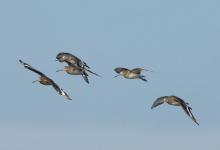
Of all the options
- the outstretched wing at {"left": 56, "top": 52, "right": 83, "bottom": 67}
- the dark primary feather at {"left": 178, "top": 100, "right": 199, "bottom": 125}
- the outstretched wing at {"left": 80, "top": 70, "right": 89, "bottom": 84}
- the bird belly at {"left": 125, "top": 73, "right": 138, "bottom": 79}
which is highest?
the outstretched wing at {"left": 56, "top": 52, "right": 83, "bottom": 67}

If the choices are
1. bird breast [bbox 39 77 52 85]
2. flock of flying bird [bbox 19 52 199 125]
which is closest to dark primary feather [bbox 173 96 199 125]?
flock of flying bird [bbox 19 52 199 125]

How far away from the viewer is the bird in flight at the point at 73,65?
107750 millimetres

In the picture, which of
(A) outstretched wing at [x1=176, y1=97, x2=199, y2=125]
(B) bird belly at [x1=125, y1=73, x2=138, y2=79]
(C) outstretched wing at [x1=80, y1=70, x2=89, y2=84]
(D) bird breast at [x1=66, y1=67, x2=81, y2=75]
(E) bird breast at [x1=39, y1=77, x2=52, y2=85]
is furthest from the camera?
(D) bird breast at [x1=66, y1=67, x2=81, y2=75]

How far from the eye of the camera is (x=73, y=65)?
110562 millimetres

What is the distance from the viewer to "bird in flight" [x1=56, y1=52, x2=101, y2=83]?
354 ft

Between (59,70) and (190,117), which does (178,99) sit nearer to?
(190,117)

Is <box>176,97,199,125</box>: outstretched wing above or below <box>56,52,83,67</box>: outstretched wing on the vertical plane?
below

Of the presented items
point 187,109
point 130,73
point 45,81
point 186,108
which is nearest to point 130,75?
point 130,73

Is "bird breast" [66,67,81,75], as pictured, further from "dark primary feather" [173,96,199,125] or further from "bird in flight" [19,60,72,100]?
"dark primary feather" [173,96,199,125]

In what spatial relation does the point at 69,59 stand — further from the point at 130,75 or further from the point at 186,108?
the point at 186,108

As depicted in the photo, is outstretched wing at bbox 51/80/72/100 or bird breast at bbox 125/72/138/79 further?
bird breast at bbox 125/72/138/79

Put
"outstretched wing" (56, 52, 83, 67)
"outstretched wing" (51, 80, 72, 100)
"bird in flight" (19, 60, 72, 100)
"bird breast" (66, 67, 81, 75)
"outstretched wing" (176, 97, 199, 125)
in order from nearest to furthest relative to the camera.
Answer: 1. "outstretched wing" (51, 80, 72, 100)
2. "bird in flight" (19, 60, 72, 100)
3. "outstretched wing" (176, 97, 199, 125)
4. "bird breast" (66, 67, 81, 75)
5. "outstretched wing" (56, 52, 83, 67)

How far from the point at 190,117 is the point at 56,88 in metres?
12.1

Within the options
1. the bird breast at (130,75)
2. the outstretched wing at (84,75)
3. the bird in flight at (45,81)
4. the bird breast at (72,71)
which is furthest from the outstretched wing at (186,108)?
the bird breast at (72,71)
